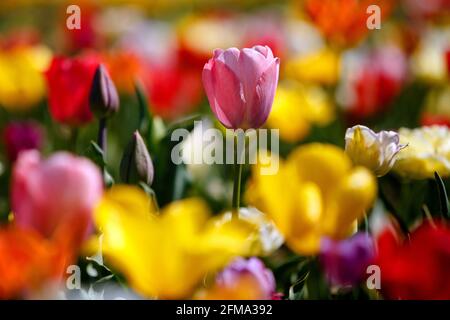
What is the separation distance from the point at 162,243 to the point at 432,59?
1.01 metres

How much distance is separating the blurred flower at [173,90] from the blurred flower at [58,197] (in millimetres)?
726

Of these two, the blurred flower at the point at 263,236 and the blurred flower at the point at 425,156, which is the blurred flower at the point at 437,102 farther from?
the blurred flower at the point at 263,236

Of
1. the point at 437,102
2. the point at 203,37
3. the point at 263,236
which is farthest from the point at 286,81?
the point at 263,236

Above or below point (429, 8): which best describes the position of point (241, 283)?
below

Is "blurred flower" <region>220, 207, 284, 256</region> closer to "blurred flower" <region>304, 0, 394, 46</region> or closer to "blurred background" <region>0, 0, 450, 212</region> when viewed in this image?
"blurred background" <region>0, 0, 450, 212</region>

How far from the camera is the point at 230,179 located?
3.37 ft

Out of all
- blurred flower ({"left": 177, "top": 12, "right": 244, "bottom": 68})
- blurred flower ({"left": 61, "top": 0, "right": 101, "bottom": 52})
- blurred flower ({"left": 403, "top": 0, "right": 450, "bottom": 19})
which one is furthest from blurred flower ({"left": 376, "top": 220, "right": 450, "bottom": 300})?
blurred flower ({"left": 403, "top": 0, "right": 450, "bottom": 19})

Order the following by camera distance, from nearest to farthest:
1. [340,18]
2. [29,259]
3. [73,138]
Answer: [29,259]
[73,138]
[340,18]

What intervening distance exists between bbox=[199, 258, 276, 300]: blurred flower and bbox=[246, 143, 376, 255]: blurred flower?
0.03m

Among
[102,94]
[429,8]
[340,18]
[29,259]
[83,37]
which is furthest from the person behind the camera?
[429,8]

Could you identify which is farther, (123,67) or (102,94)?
(123,67)

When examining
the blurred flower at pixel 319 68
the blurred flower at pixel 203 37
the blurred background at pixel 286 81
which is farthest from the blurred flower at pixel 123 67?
the blurred flower at pixel 319 68

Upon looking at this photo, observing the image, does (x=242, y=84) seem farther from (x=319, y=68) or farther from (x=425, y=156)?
(x=319, y=68)

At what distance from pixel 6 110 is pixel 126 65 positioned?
0.98 feet
